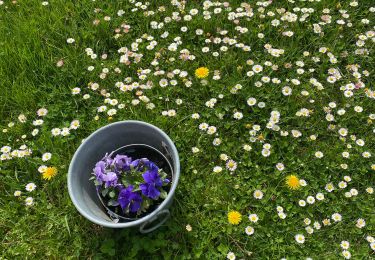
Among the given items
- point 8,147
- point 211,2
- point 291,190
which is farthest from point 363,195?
point 8,147

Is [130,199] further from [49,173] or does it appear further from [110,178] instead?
[49,173]

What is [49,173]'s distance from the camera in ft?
7.82

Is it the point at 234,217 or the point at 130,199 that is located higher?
the point at 130,199

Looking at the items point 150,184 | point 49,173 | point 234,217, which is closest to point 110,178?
point 150,184

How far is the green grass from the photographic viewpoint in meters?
2.21

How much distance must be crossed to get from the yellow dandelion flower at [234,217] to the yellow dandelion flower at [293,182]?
35cm

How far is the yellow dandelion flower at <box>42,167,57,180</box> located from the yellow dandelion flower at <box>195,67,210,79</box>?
1118 millimetres

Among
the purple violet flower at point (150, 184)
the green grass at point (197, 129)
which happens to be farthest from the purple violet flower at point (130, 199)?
the green grass at point (197, 129)

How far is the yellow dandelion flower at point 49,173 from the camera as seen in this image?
2.38 metres

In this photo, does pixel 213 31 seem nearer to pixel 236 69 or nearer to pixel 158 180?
pixel 236 69

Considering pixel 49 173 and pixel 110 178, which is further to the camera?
pixel 49 173

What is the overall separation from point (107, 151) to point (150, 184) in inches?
16.1

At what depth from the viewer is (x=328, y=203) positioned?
2.32 m

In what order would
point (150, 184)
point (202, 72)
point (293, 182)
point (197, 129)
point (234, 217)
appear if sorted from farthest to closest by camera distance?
1. point (202, 72)
2. point (197, 129)
3. point (293, 182)
4. point (234, 217)
5. point (150, 184)
